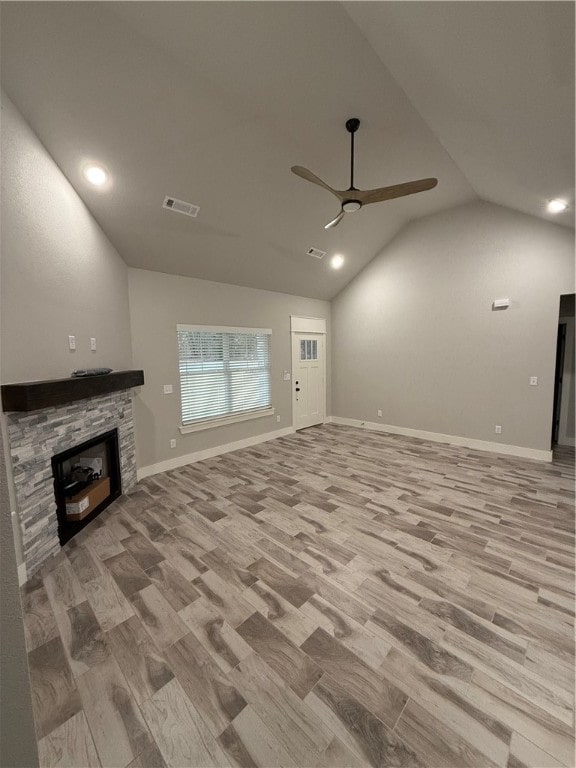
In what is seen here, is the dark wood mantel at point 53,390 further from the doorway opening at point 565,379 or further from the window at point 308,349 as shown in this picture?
the doorway opening at point 565,379

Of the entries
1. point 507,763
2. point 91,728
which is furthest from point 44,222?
point 507,763

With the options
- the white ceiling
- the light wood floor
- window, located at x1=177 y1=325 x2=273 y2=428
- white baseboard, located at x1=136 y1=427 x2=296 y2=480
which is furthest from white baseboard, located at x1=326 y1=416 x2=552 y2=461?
the white ceiling

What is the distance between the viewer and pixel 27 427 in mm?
2270

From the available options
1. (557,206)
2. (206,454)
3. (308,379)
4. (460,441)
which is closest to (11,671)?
(206,454)

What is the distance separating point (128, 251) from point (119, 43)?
1855 mm

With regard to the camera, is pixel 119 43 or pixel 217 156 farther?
pixel 217 156

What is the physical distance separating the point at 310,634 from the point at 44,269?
10.4 ft

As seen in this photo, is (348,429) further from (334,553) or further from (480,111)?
(480,111)

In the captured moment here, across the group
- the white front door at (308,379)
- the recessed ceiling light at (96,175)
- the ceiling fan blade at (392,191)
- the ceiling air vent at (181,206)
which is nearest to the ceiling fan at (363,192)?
the ceiling fan blade at (392,191)

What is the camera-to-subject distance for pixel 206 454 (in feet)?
15.1

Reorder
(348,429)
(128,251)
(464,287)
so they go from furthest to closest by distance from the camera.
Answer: (348,429), (464,287), (128,251)

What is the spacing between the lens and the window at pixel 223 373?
438 centimetres

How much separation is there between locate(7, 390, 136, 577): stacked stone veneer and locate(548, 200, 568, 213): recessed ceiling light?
5165 mm

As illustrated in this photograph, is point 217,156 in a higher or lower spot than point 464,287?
higher
